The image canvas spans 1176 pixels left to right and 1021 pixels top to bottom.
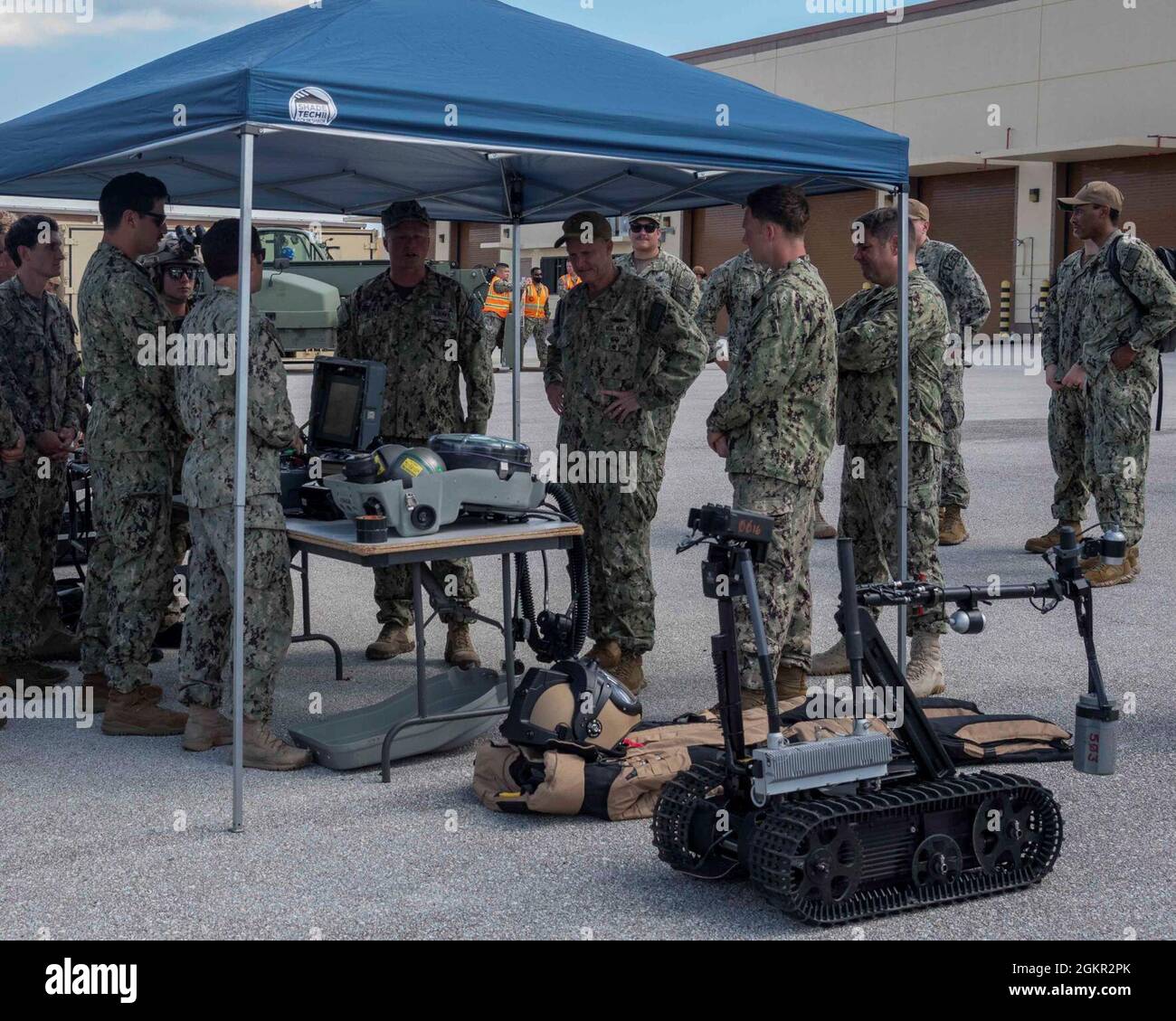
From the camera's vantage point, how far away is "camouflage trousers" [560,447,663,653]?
645cm

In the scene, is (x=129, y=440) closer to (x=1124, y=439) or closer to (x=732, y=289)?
(x=732, y=289)

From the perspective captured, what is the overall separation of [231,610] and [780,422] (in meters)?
2.20

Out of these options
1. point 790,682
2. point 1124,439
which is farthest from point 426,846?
point 1124,439

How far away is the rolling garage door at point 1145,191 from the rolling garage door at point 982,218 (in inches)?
66.8

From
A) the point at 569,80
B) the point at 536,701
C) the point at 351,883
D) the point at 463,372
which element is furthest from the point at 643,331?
the point at 351,883

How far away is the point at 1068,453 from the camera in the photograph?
358 inches

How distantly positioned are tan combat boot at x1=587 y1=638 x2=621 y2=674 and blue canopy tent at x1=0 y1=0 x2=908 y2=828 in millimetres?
1258

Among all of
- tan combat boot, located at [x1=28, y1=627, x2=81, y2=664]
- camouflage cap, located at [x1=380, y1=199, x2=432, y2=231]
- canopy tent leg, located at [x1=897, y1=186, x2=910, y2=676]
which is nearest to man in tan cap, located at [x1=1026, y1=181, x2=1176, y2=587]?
canopy tent leg, located at [x1=897, y1=186, x2=910, y2=676]

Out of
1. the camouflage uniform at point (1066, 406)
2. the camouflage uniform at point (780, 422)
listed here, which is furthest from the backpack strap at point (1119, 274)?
the camouflage uniform at point (780, 422)

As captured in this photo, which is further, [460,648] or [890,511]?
[460,648]

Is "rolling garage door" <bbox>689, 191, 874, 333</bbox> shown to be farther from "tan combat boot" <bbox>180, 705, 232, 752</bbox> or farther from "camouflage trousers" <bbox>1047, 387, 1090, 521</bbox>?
"tan combat boot" <bbox>180, 705, 232, 752</bbox>

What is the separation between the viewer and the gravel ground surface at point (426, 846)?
156 inches

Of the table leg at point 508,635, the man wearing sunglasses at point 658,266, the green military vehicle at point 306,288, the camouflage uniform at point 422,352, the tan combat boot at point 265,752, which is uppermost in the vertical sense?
→ the green military vehicle at point 306,288

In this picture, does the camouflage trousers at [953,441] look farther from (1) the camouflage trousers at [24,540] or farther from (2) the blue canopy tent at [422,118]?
(1) the camouflage trousers at [24,540]
